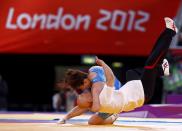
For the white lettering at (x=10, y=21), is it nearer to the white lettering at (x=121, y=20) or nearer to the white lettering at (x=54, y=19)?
the white lettering at (x=54, y=19)

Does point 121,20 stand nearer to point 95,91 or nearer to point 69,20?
point 69,20

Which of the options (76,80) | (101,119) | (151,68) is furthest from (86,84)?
(151,68)

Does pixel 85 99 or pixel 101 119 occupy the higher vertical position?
pixel 85 99

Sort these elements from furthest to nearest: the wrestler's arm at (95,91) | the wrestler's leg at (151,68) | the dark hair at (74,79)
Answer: the wrestler's leg at (151,68) → the dark hair at (74,79) → the wrestler's arm at (95,91)

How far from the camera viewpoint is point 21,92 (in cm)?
1418

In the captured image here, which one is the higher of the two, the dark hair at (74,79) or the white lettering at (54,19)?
the white lettering at (54,19)

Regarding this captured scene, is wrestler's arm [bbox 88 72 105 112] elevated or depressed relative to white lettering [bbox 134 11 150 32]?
depressed

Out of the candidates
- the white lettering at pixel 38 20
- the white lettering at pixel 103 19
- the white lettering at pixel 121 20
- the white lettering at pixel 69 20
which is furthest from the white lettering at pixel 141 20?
the white lettering at pixel 38 20

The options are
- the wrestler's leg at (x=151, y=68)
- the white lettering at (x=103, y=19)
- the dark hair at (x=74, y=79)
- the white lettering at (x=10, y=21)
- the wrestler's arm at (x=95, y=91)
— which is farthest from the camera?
the white lettering at (x=10, y=21)

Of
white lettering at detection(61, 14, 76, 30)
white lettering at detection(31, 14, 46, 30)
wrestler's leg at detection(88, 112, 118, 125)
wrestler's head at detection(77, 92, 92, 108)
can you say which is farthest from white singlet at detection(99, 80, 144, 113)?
white lettering at detection(31, 14, 46, 30)

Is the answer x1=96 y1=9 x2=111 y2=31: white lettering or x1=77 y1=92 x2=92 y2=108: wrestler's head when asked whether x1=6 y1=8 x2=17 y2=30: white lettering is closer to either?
x1=96 y1=9 x2=111 y2=31: white lettering

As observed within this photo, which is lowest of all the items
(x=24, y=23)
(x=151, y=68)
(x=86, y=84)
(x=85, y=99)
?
(x=85, y=99)

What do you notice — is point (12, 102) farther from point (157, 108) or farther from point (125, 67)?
point (157, 108)

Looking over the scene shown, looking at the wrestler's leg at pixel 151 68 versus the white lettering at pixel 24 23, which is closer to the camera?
the wrestler's leg at pixel 151 68
